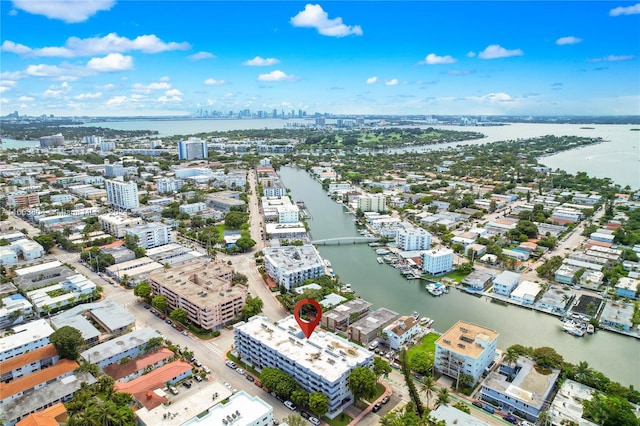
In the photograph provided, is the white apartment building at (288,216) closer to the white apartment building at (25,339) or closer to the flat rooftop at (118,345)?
the flat rooftop at (118,345)

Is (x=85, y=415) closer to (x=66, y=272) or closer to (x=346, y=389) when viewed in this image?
(x=346, y=389)

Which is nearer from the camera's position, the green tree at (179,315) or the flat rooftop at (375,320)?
the flat rooftop at (375,320)

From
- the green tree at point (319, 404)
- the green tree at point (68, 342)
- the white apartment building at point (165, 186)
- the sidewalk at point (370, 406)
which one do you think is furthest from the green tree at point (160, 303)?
the white apartment building at point (165, 186)

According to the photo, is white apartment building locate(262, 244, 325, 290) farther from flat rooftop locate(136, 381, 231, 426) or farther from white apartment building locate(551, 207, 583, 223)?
white apartment building locate(551, 207, 583, 223)

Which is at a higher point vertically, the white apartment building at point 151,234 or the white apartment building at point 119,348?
the white apartment building at point 151,234

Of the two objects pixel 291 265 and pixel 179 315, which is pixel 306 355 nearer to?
pixel 179 315

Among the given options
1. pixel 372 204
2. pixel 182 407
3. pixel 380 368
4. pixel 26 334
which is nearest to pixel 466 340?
pixel 380 368
